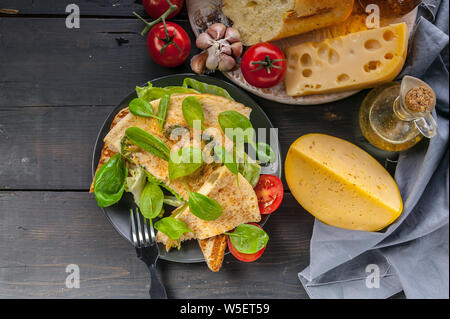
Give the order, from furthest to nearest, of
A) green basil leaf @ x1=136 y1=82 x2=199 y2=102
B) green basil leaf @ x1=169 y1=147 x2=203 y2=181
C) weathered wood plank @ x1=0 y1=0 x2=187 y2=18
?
weathered wood plank @ x1=0 y1=0 x2=187 y2=18, green basil leaf @ x1=136 y1=82 x2=199 y2=102, green basil leaf @ x1=169 y1=147 x2=203 y2=181

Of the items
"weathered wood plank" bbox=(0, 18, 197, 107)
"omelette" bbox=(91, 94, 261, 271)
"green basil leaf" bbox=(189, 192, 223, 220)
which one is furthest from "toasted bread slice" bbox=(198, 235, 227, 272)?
"weathered wood plank" bbox=(0, 18, 197, 107)

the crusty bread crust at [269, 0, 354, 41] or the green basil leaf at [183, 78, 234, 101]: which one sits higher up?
the crusty bread crust at [269, 0, 354, 41]

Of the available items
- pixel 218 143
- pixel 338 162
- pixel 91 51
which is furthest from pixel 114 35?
pixel 338 162

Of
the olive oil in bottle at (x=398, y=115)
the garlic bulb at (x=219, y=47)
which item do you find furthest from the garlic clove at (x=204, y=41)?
the olive oil in bottle at (x=398, y=115)

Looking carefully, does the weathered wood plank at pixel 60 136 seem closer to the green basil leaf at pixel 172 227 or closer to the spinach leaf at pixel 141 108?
the spinach leaf at pixel 141 108

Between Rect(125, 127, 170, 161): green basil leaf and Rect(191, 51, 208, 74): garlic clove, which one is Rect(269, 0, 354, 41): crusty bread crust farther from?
Rect(125, 127, 170, 161): green basil leaf
